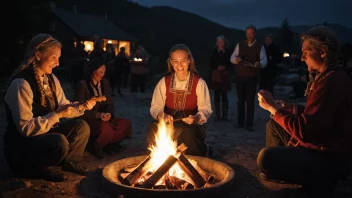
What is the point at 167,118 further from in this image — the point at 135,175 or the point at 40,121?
the point at 40,121

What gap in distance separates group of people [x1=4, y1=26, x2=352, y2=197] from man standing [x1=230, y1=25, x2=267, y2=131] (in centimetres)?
242

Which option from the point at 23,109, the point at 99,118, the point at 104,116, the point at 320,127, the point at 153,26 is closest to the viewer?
the point at 320,127

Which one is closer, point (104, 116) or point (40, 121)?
point (40, 121)

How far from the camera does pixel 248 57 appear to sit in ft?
25.0

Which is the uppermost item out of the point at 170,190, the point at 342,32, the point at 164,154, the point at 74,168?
the point at 342,32

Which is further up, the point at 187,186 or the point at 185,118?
the point at 185,118

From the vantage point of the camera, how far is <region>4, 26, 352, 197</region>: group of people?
3355 mm

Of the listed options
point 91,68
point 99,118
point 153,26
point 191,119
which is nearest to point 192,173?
point 191,119

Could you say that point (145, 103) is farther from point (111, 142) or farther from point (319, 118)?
point (319, 118)

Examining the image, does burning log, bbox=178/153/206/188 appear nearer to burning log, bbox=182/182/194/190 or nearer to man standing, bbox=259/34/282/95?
burning log, bbox=182/182/194/190

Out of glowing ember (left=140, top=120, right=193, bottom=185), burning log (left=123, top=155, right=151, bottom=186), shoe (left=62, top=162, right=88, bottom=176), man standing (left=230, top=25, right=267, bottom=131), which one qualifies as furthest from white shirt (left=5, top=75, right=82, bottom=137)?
man standing (left=230, top=25, right=267, bottom=131)

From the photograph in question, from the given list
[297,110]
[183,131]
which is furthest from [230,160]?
[297,110]

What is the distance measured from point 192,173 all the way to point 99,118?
81.8 inches

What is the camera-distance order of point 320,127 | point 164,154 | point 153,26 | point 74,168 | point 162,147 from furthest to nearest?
point 153,26, point 74,168, point 162,147, point 164,154, point 320,127
